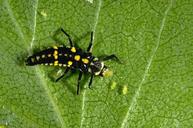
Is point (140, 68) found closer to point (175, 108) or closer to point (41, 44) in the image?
point (175, 108)

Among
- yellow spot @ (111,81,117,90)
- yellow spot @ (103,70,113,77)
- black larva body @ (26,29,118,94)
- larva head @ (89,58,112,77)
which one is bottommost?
yellow spot @ (111,81,117,90)

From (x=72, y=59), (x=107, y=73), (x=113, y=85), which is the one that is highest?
(x=72, y=59)

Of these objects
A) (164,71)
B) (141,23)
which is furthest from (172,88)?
(141,23)

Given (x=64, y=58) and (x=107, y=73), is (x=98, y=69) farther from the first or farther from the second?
(x=64, y=58)

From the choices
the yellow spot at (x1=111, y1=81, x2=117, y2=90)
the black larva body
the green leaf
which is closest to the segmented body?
the black larva body

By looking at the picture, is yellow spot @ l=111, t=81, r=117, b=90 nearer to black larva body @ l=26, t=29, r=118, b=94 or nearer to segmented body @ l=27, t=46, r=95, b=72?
black larva body @ l=26, t=29, r=118, b=94

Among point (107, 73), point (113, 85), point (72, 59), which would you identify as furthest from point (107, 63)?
point (72, 59)
